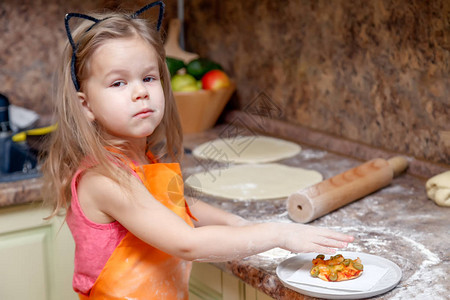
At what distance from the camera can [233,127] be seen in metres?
2.14

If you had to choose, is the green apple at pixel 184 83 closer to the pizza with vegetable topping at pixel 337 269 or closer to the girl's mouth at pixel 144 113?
the girl's mouth at pixel 144 113

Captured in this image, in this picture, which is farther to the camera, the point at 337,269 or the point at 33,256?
the point at 33,256

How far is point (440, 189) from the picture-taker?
1.33m

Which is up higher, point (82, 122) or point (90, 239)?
point (82, 122)

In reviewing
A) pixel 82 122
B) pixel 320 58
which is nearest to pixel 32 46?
pixel 320 58

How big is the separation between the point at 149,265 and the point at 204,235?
171 millimetres

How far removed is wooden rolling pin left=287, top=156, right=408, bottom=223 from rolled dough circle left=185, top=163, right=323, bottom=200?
14 cm

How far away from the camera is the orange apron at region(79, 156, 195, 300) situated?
41.1 inches

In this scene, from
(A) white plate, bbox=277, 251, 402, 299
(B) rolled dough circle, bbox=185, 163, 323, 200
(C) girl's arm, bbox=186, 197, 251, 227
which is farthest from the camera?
(B) rolled dough circle, bbox=185, 163, 323, 200

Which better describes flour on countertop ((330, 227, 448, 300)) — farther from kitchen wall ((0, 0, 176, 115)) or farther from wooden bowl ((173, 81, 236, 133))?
kitchen wall ((0, 0, 176, 115))

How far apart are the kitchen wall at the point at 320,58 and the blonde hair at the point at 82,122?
25.3 inches

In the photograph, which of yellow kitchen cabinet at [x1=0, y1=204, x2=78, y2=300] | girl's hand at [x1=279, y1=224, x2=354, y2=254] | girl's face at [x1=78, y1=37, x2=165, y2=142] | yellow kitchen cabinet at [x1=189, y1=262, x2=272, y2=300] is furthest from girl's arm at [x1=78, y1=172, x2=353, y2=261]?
yellow kitchen cabinet at [x1=0, y1=204, x2=78, y2=300]

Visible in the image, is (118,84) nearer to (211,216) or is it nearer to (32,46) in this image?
(211,216)

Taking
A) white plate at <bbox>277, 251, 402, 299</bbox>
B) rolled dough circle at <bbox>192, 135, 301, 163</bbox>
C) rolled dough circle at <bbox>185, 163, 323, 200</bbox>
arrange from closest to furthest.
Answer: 1. white plate at <bbox>277, 251, 402, 299</bbox>
2. rolled dough circle at <bbox>185, 163, 323, 200</bbox>
3. rolled dough circle at <bbox>192, 135, 301, 163</bbox>
